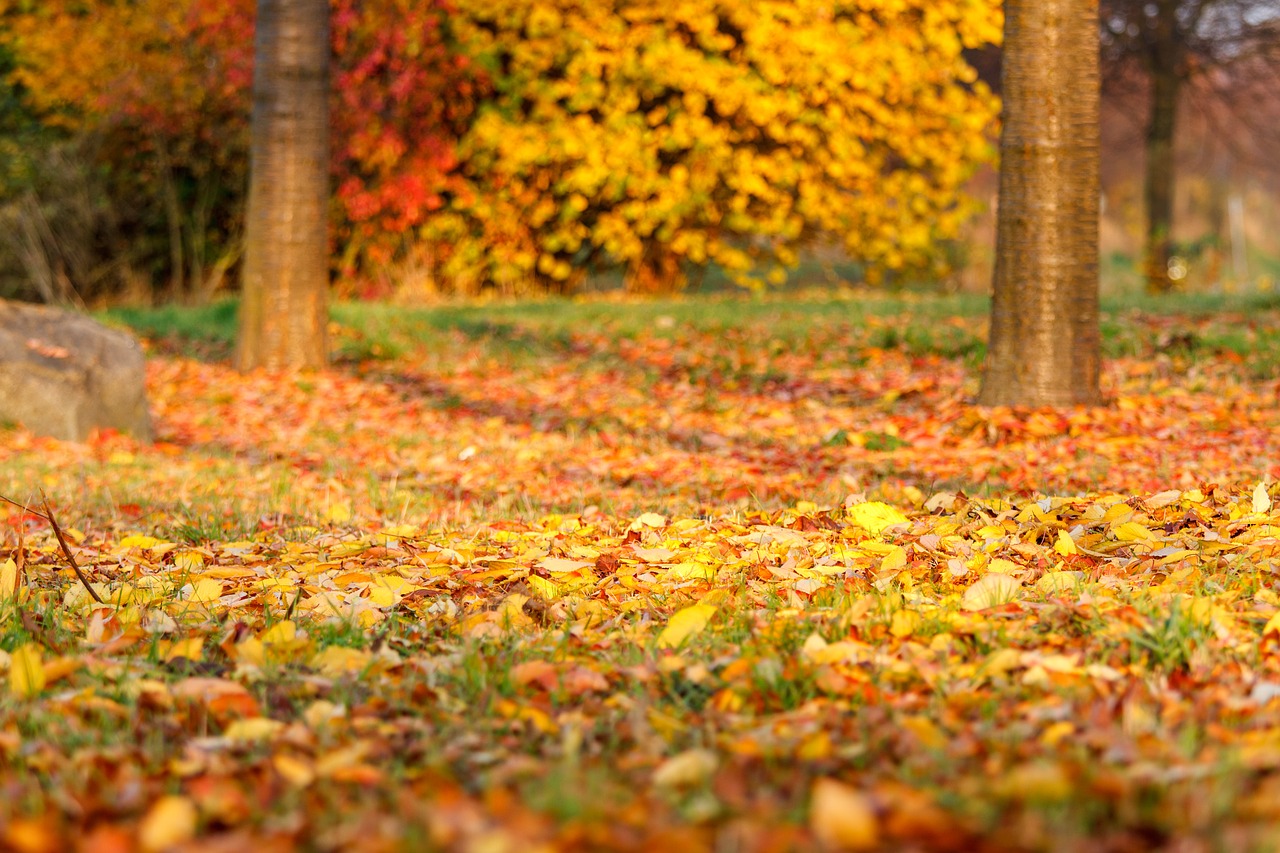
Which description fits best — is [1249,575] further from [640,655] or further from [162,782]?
[162,782]

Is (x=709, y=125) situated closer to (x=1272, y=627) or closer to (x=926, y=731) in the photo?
(x=1272, y=627)

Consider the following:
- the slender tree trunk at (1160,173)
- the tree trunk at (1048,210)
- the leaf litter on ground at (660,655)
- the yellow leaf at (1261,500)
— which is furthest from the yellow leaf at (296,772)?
the slender tree trunk at (1160,173)

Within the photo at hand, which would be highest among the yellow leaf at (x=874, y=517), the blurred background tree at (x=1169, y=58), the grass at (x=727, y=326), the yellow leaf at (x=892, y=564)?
the blurred background tree at (x=1169, y=58)

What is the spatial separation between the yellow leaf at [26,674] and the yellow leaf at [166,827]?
76 cm

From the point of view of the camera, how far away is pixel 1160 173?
595 inches

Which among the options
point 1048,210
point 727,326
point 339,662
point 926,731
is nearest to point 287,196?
point 727,326

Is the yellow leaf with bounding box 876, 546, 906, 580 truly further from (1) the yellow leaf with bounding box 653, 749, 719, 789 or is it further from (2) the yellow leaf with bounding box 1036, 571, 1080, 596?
(1) the yellow leaf with bounding box 653, 749, 719, 789

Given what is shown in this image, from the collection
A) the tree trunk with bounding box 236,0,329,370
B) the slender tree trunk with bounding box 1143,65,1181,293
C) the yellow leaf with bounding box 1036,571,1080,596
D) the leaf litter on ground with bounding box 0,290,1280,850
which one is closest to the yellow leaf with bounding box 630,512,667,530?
the leaf litter on ground with bounding box 0,290,1280,850

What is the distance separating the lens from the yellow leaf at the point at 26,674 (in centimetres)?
228

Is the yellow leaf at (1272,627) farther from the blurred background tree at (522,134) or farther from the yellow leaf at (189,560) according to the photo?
the blurred background tree at (522,134)

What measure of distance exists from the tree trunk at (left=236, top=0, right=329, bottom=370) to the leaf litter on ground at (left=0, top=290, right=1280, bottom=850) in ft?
9.97

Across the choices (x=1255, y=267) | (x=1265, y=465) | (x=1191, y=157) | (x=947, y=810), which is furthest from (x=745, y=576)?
(x=1255, y=267)

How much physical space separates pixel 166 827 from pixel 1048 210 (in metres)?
5.01

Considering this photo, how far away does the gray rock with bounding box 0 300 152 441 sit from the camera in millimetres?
6422
